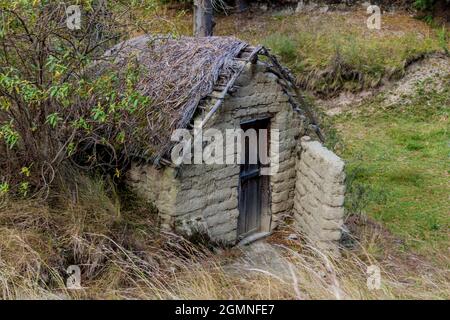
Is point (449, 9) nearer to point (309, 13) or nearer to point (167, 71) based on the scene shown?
point (309, 13)

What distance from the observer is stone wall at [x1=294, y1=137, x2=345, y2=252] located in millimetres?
7781

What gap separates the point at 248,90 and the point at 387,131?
8365 mm

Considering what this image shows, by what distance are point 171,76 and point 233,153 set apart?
1478mm

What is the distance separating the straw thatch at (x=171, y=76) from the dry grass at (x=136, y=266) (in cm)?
112

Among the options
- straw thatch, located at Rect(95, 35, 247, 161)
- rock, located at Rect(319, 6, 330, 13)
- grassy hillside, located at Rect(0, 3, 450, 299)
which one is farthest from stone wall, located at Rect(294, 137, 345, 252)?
rock, located at Rect(319, 6, 330, 13)

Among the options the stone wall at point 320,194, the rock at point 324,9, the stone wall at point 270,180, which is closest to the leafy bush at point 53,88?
the stone wall at point 270,180

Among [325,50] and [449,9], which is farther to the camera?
[449,9]

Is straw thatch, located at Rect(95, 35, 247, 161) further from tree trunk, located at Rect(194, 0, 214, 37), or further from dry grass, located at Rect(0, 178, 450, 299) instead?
tree trunk, located at Rect(194, 0, 214, 37)

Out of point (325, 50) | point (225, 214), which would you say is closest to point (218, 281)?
point (225, 214)

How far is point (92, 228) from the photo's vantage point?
258 inches

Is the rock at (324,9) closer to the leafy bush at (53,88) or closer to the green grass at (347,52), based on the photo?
the green grass at (347,52)

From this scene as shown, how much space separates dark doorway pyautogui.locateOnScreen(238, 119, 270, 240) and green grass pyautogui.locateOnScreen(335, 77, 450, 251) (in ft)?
7.61

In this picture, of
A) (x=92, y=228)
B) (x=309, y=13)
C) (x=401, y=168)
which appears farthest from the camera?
(x=309, y=13)

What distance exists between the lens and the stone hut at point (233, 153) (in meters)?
7.46
